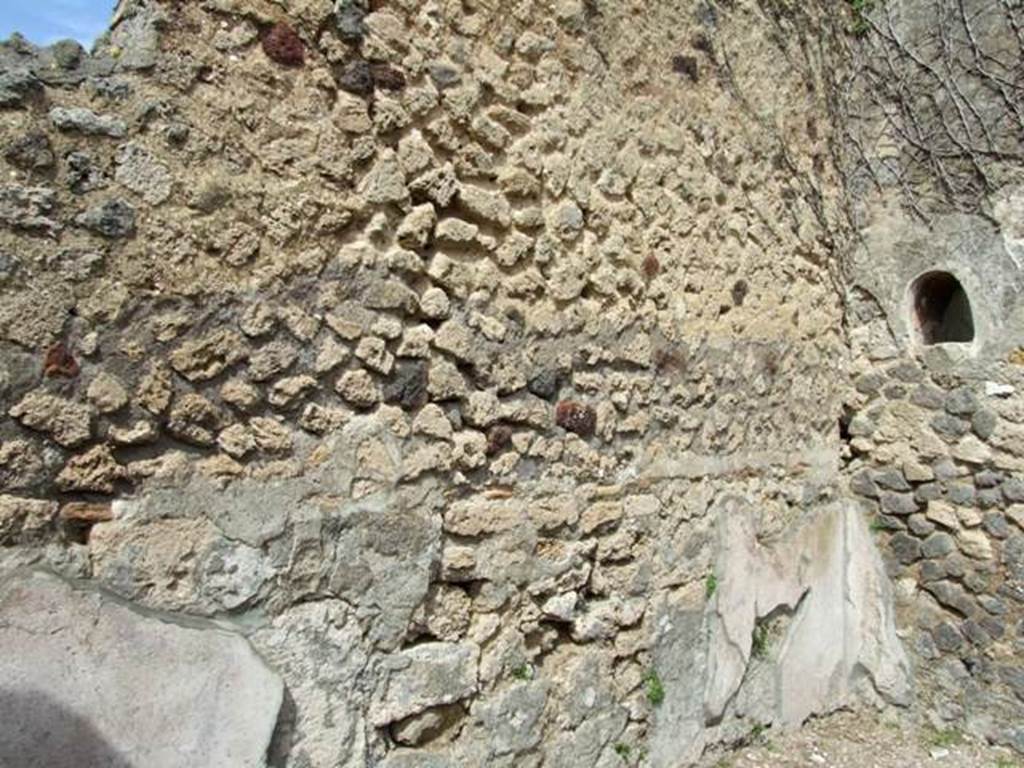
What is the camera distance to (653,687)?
272cm

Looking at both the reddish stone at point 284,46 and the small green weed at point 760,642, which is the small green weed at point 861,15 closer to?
the small green weed at point 760,642

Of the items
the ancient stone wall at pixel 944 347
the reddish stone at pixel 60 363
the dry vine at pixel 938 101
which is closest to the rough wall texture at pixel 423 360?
the reddish stone at pixel 60 363

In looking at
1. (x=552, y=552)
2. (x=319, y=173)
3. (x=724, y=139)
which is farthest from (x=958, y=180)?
(x=319, y=173)

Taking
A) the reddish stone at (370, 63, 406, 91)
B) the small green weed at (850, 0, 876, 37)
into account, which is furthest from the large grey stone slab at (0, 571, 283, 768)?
the small green weed at (850, 0, 876, 37)

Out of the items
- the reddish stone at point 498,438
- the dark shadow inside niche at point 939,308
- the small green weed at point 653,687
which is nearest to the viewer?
the reddish stone at point 498,438

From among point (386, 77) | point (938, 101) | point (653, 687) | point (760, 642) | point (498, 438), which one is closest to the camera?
point (386, 77)

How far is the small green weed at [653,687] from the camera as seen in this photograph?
106 inches

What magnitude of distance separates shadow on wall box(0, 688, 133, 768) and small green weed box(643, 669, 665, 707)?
1.65 m

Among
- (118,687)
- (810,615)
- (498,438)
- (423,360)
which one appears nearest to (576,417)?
(498,438)

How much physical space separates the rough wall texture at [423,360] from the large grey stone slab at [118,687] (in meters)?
0.06

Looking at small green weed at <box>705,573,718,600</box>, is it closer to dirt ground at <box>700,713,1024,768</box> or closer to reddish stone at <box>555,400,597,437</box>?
dirt ground at <box>700,713,1024,768</box>

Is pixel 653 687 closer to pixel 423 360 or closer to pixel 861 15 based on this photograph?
pixel 423 360

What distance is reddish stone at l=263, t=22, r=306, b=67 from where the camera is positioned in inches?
72.5

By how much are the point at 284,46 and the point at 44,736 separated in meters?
1.41
